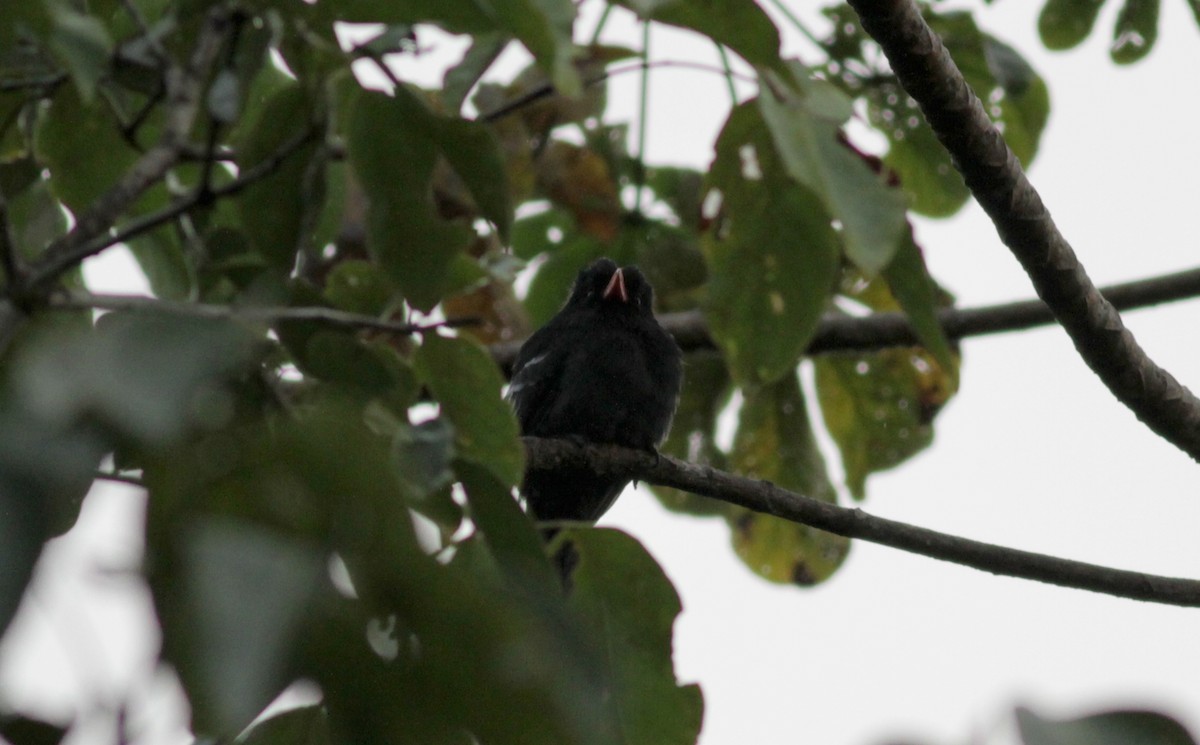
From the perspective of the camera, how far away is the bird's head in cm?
495

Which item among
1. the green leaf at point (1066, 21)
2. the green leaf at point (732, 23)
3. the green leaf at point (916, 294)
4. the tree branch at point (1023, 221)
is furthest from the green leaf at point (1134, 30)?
the green leaf at point (732, 23)

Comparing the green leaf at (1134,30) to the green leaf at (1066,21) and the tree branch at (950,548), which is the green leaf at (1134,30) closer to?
the green leaf at (1066,21)

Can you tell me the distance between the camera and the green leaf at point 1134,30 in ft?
13.6

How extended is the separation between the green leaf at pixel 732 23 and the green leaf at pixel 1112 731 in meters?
1.16

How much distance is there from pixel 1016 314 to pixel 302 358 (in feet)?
11.6

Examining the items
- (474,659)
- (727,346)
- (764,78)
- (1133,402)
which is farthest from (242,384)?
(1133,402)

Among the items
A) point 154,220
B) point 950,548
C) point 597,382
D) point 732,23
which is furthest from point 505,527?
point 597,382

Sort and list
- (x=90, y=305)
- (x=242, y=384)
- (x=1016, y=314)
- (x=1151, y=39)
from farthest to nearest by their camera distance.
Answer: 1. (x=1016, y=314)
2. (x=1151, y=39)
3. (x=242, y=384)
4. (x=90, y=305)

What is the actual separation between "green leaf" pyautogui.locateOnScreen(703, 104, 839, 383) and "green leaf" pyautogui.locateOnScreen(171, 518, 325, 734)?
1773 mm

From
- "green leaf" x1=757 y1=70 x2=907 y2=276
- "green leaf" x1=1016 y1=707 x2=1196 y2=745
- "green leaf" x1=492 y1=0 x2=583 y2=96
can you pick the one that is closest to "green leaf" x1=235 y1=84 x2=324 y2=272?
"green leaf" x1=492 y1=0 x2=583 y2=96

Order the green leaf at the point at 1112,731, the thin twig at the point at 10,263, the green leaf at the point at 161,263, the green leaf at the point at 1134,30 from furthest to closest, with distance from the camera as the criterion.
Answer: the green leaf at the point at 1134,30
the green leaf at the point at 161,263
the thin twig at the point at 10,263
the green leaf at the point at 1112,731

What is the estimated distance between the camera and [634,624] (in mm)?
1968

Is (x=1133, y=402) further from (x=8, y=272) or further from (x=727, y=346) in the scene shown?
(x=8, y=272)

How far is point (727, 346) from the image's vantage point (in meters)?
2.98
